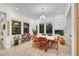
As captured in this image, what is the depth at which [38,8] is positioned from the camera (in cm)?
394

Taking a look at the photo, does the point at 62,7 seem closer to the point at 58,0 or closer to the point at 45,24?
the point at 58,0

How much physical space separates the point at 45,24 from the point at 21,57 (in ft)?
3.74

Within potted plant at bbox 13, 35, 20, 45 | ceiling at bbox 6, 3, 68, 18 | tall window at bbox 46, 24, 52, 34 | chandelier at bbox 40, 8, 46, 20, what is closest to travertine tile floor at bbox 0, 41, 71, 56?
potted plant at bbox 13, 35, 20, 45

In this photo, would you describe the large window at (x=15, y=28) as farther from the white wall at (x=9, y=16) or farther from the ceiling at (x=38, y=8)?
the ceiling at (x=38, y=8)

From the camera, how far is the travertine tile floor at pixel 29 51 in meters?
3.93

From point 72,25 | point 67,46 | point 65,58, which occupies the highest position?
point 72,25

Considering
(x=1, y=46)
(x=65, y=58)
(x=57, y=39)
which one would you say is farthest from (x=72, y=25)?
(x=1, y=46)

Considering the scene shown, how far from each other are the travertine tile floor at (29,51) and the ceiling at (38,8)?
87cm

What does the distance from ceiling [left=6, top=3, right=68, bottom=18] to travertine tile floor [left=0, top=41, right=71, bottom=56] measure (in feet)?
2.86

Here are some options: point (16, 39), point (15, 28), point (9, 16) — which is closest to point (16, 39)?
point (16, 39)

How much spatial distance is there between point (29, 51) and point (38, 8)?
48.1 inches

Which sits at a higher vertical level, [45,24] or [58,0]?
[58,0]

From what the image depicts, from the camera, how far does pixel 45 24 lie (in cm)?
400

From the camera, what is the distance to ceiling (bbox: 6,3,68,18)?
3900mm
